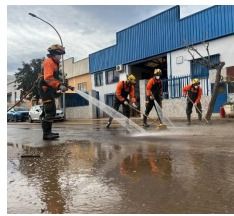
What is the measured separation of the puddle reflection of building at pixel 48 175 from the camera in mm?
3153

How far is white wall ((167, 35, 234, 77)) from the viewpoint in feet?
66.7

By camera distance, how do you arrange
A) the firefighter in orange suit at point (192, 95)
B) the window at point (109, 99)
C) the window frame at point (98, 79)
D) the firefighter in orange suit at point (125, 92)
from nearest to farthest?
1. the firefighter in orange suit at point (125, 92)
2. the firefighter in orange suit at point (192, 95)
3. the window at point (109, 99)
4. the window frame at point (98, 79)

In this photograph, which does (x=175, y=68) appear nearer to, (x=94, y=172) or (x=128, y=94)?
(x=128, y=94)

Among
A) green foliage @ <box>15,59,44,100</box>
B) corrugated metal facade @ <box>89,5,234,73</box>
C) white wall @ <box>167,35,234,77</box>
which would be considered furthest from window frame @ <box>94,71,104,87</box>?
white wall @ <box>167,35,234,77</box>

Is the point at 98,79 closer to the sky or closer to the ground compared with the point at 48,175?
closer to the sky

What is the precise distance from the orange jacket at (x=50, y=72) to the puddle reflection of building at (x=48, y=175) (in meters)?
1.72

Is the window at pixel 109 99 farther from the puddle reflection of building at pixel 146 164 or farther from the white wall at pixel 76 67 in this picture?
the puddle reflection of building at pixel 146 164

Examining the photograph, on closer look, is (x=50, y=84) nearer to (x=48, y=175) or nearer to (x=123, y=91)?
(x=48, y=175)

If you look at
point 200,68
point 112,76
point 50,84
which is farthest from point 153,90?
point 112,76

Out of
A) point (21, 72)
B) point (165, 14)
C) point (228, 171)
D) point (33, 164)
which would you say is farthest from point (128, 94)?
point (21, 72)

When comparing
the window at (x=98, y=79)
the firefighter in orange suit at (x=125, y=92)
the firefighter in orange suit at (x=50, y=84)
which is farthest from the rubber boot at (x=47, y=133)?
the window at (x=98, y=79)

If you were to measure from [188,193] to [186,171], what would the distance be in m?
0.96

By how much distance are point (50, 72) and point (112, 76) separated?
2559 centimetres

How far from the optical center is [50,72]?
773cm
